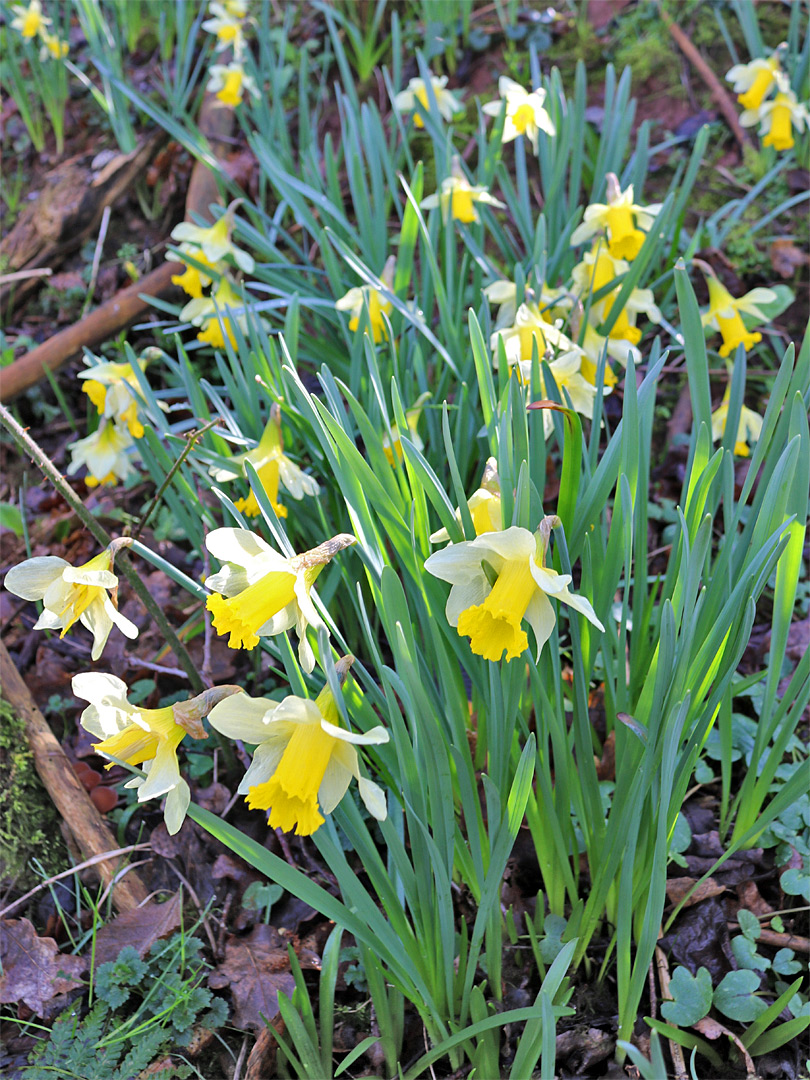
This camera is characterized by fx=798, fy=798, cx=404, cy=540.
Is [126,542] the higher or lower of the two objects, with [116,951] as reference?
higher

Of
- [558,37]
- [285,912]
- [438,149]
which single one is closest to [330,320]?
[438,149]

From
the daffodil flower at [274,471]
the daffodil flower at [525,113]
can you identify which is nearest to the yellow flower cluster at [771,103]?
the daffodil flower at [525,113]

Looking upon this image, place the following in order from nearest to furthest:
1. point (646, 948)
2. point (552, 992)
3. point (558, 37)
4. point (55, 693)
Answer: point (552, 992) < point (646, 948) < point (55, 693) < point (558, 37)

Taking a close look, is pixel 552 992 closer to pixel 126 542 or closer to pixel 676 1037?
pixel 676 1037

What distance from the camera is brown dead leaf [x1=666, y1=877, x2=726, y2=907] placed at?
140 cm

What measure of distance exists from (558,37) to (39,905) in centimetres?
366

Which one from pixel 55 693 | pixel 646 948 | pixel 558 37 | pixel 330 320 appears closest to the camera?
pixel 646 948

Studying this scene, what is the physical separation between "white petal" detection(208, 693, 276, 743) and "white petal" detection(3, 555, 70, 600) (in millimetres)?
369

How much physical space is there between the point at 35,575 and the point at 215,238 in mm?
1345

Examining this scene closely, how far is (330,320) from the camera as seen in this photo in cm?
229

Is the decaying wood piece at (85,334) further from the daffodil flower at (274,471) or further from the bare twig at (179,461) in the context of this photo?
the bare twig at (179,461)

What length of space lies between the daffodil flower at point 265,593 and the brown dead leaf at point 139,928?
68 cm

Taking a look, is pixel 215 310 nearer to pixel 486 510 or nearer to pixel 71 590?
pixel 71 590

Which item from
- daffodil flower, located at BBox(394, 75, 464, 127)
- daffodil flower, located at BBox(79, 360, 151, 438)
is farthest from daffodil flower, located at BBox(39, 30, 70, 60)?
daffodil flower, located at BBox(79, 360, 151, 438)
